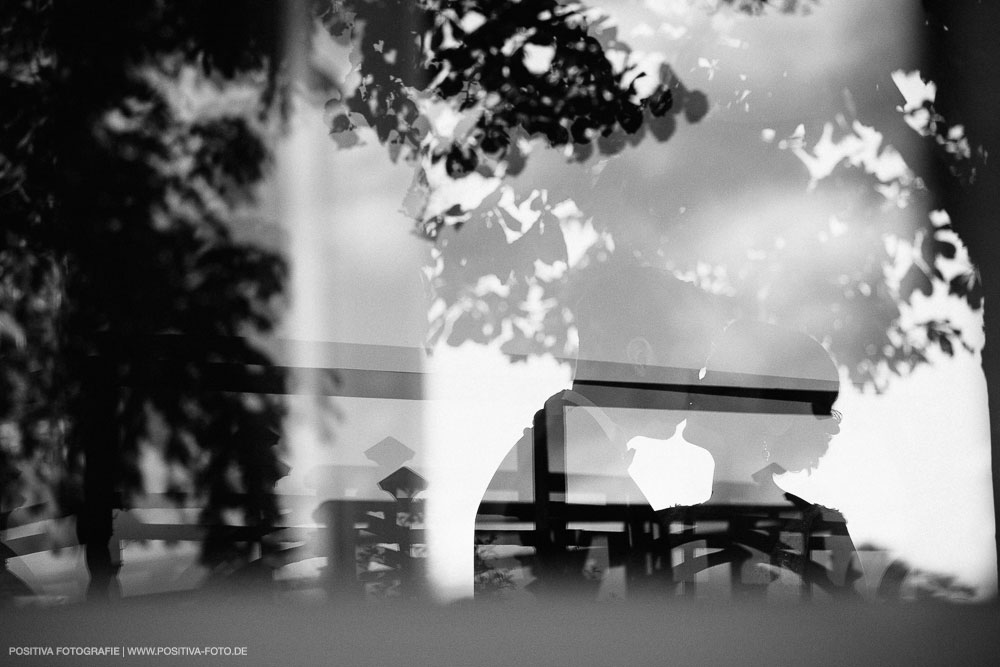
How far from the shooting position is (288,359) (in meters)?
1.54

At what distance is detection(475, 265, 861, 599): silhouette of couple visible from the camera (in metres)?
1.60

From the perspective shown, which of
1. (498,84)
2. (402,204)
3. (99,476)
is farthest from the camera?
(498,84)

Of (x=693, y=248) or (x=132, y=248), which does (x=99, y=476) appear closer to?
(x=132, y=248)

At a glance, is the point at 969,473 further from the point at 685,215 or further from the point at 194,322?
the point at 194,322

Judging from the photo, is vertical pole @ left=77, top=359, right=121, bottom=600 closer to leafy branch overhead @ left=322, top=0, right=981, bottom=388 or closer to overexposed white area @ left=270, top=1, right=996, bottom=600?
overexposed white area @ left=270, top=1, right=996, bottom=600

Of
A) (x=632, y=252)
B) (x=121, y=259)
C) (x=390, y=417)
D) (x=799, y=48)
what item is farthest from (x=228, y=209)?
(x=799, y=48)

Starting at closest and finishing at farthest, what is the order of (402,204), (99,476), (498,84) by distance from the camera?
(99,476), (402,204), (498,84)

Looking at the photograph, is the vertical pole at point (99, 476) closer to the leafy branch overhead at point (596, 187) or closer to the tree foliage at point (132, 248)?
the tree foliage at point (132, 248)

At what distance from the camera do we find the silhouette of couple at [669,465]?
160 cm

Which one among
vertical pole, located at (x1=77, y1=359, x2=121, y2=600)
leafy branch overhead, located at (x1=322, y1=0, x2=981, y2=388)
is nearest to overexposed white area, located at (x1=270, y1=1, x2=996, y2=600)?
leafy branch overhead, located at (x1=322, y1=0, x2=981, y2=388)

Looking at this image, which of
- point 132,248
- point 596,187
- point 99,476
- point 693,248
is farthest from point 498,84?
point 99,476

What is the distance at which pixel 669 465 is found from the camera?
5.63ft

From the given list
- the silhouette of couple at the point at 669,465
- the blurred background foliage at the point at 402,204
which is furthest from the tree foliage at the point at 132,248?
the silhouette of couple at the point at 669,465

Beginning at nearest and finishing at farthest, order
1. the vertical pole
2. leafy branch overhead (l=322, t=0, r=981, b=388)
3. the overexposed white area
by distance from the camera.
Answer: the vertical pole
the overexposed white area
leafy branch overhead (l=322, t=0, r=981, b=388)
